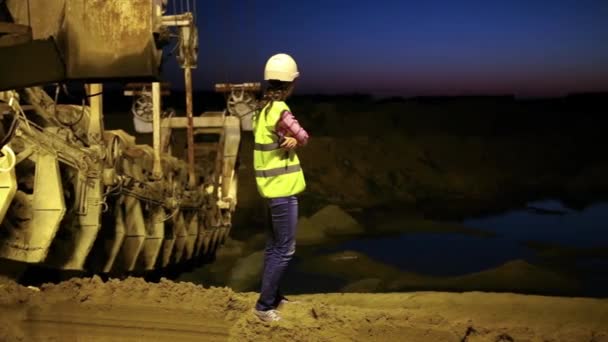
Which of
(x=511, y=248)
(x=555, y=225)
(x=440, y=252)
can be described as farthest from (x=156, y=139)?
(x=555, y=225)

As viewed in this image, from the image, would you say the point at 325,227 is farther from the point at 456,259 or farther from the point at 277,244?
the point at 277,244

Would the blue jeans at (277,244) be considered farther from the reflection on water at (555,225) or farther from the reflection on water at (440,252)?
the reflection on water at (555,225)

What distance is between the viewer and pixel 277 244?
4.52 metres

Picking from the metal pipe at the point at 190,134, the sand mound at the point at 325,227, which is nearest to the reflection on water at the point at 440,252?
the sand mound at the point at 325,227

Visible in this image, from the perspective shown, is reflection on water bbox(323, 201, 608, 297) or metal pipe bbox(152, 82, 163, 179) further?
reflection on water bbox(323, 201, 608, 297)

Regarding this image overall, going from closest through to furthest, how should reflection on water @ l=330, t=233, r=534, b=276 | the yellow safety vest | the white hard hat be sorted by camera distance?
the white hard hat
the yellow safety vest
reflection on water @ l=330, t=233, r=534, b=276

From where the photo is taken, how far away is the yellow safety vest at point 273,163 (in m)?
4.38

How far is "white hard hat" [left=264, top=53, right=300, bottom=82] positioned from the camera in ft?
13.9


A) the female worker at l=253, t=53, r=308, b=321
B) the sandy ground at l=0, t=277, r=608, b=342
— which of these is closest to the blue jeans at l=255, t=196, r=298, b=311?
the female worker at l=253, t=53, r=308, b=321

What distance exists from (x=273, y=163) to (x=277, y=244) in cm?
58

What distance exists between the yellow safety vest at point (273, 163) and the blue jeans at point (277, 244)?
7 cm

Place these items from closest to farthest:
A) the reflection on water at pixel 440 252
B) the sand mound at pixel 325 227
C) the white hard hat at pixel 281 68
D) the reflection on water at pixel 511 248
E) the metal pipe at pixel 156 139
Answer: the white hard hat at pixel 281 68 → the metal pipe at pixel 156 139 → the reflection on water at pixel 511 248 → the reflection on water at pixel 440 252 → the sand mound at pixel 325 227

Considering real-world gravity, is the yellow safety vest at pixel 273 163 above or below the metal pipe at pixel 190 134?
above

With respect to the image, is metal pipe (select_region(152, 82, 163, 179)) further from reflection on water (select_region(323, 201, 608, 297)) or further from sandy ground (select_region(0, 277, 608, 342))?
reflection on water (select_region(323, 201, 608, 297))
